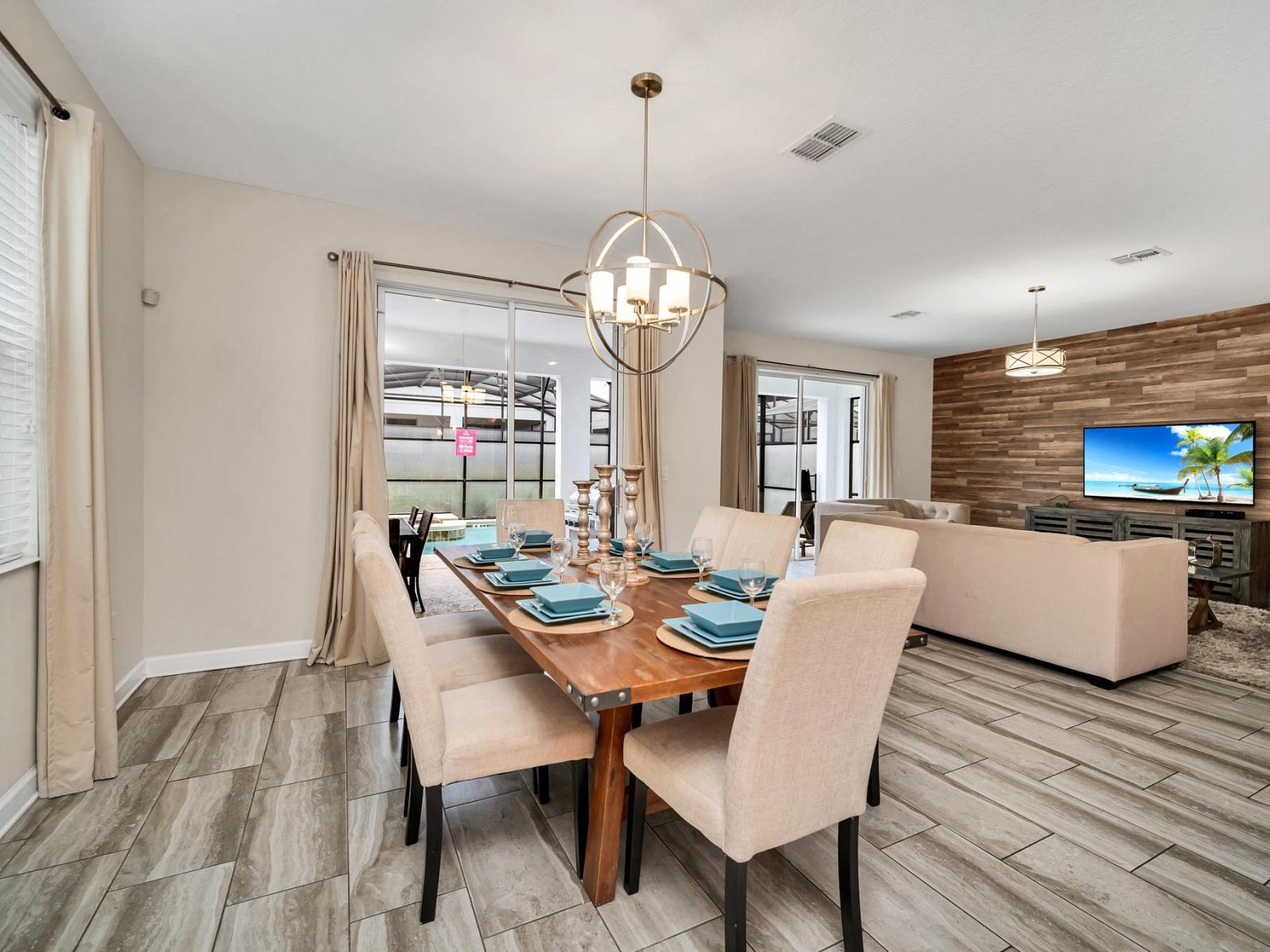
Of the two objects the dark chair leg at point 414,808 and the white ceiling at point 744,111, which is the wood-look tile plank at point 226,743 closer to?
the dark chair leg at point 414,808

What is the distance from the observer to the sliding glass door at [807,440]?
7.32 m

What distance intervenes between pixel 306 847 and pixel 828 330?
21.0 feet

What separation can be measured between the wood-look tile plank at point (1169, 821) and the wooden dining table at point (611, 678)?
1.60m

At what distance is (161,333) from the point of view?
310 cm

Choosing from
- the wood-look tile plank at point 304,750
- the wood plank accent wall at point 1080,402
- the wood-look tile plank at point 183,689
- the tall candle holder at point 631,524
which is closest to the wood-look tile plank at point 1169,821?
the tall candle holder at point 631,524

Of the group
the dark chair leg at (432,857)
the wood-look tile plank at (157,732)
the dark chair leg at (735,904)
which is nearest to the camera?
the dark chair leg at (735,904)

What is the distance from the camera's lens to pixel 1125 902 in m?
1.59

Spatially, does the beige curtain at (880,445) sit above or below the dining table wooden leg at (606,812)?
above

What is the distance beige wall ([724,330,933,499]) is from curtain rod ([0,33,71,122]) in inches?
241

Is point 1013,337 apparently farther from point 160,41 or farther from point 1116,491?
point 160,41

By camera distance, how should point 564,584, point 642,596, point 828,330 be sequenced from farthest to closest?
point 828,330 → point 642,596 → point 564,584

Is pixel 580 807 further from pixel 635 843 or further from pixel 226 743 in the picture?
pixel 226 743

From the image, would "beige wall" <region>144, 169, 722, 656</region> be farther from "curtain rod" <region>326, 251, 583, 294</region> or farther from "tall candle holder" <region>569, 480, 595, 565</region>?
"tall candle holder" <region>569, 480, 595, 565</region>

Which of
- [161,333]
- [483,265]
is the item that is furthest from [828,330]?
[161,333]
